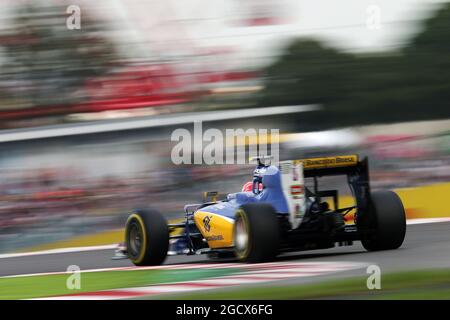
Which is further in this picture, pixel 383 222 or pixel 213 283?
pixel 383 222

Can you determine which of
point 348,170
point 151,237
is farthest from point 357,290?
point 151,237

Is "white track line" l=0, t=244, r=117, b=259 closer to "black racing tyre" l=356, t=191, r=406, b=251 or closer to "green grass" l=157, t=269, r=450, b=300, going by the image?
"black racing tyre" l=356, t=191, r=406, b=251

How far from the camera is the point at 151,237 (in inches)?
442

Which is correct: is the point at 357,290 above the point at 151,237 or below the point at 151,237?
below

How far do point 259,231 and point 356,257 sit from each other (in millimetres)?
1173

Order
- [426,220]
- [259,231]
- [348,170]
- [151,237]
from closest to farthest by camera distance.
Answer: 1. [259,231]
2. [348,170]
3. [151,237]
4. [426,220]

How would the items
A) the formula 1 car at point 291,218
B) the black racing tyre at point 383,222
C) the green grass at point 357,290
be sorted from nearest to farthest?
1. the green grass at point 357,290
2. the formula 1 car at point 291,218
3. the black racing tyre at point 383,222

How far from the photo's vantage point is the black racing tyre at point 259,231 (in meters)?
9.85

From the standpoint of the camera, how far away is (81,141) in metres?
24.7

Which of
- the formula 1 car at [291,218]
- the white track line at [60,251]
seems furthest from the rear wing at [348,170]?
the white track line at [60,251]

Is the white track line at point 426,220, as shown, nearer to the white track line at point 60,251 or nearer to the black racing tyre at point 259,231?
the white track line at point 60,251

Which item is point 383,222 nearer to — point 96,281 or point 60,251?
point 96,281

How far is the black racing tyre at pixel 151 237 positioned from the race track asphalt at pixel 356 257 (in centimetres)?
87

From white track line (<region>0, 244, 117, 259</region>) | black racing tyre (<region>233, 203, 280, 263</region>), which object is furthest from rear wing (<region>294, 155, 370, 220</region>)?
white track line (<region>0, 244, 117, 259</region>)
